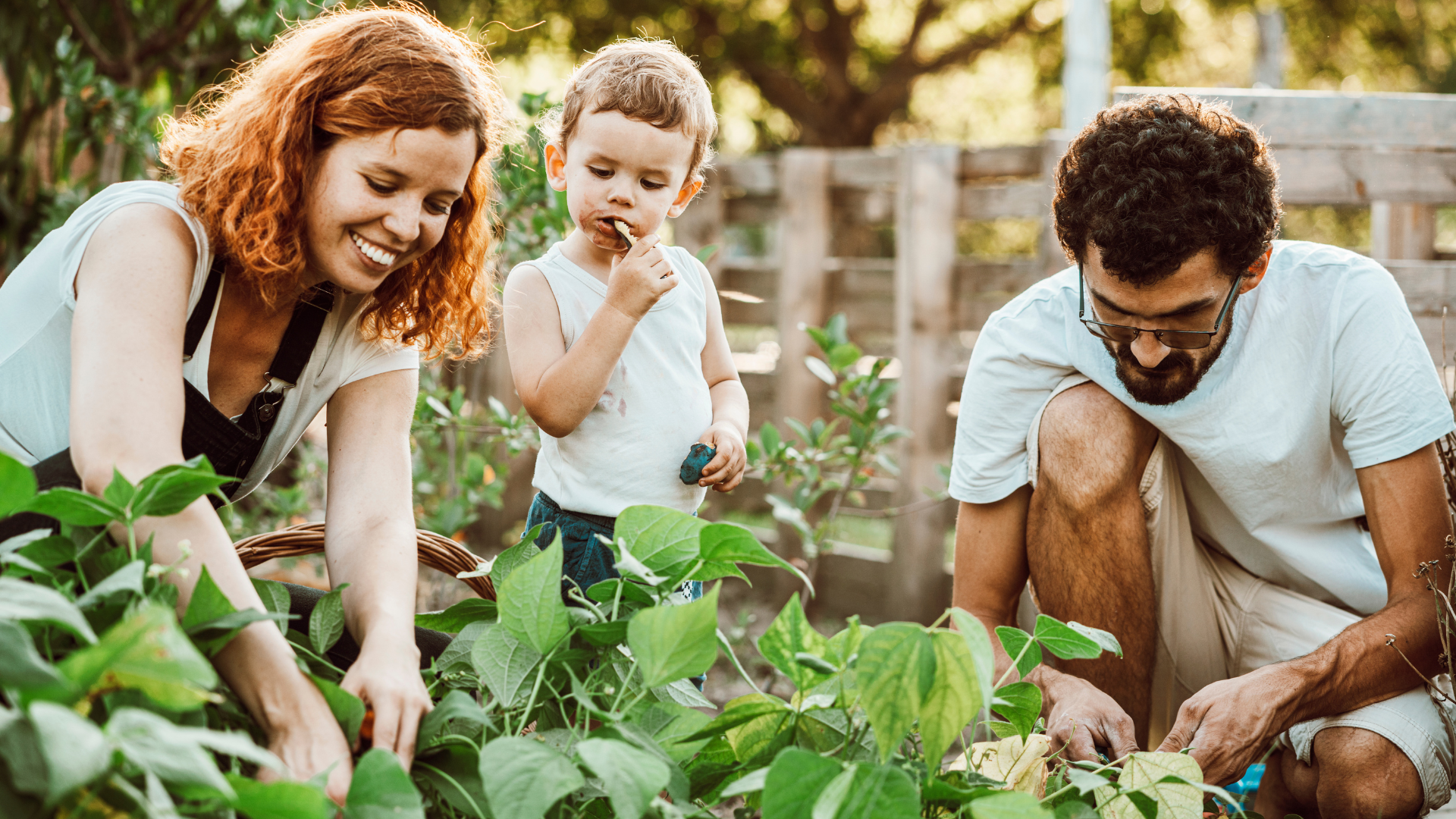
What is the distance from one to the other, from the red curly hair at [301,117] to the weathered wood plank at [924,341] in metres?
2.00

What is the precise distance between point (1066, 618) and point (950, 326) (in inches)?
68.7

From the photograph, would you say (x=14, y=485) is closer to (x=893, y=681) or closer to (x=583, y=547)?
(x=893, y=681)

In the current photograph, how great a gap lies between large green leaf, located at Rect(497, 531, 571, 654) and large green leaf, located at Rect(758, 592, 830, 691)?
201 millimetres

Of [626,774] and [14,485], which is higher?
[14,485]

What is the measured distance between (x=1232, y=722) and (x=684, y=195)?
3.63 ft

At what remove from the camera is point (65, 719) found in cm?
66

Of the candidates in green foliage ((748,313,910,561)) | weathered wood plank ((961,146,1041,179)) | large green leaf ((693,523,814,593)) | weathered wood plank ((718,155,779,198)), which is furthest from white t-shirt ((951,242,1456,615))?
weathered wood plank ((718,155,779,198))

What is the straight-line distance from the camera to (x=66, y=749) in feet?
2.11

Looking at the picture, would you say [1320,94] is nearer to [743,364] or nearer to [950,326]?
[950,326]

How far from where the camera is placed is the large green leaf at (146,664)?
0.73 m

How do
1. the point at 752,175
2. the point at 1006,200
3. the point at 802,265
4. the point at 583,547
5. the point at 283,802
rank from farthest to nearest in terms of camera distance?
the point at 752,175 → the point at 802,265 → the point at 1006,200 → the point at 583,547 → the point at 283,802

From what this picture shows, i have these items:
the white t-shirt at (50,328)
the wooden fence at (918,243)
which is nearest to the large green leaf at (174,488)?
the white t-shirt at (50,328)

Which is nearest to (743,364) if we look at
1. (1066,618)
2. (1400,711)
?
(1066,618)

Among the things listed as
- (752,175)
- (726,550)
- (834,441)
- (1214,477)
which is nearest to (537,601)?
(726,550)
